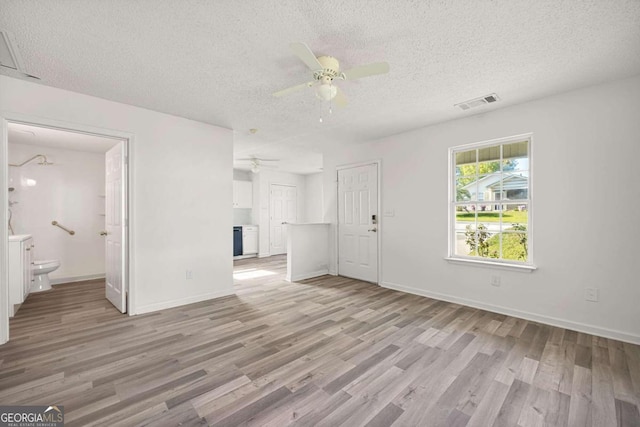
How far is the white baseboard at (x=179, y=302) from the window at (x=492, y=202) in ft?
10.8

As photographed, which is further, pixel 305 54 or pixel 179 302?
pixel 179 302

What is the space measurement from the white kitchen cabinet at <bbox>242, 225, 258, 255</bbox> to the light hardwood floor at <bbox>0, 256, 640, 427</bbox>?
13.5ft

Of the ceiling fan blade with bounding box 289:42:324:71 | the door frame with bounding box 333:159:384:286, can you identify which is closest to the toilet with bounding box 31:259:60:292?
the door frame with bounding box 333:159:384:286

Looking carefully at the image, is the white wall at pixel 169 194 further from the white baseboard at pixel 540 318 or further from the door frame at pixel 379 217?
the white baseboard at pixel 540 318

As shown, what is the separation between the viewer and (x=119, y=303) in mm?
3434

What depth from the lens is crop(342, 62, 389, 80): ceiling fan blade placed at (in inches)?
78.1

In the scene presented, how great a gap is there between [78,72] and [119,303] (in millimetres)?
2570

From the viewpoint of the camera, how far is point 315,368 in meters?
2.17

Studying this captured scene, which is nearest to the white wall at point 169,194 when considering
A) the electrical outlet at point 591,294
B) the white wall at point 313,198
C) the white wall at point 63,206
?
the white wall at point 63,206

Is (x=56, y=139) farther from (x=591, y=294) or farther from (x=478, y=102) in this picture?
(x=591, y=294)

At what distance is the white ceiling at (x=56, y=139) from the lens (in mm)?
3891

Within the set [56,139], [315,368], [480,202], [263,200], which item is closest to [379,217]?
[480,202]

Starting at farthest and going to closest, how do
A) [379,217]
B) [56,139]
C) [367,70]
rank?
[379,217]
[56,139]
[367,70]

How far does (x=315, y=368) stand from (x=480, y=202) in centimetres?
288
